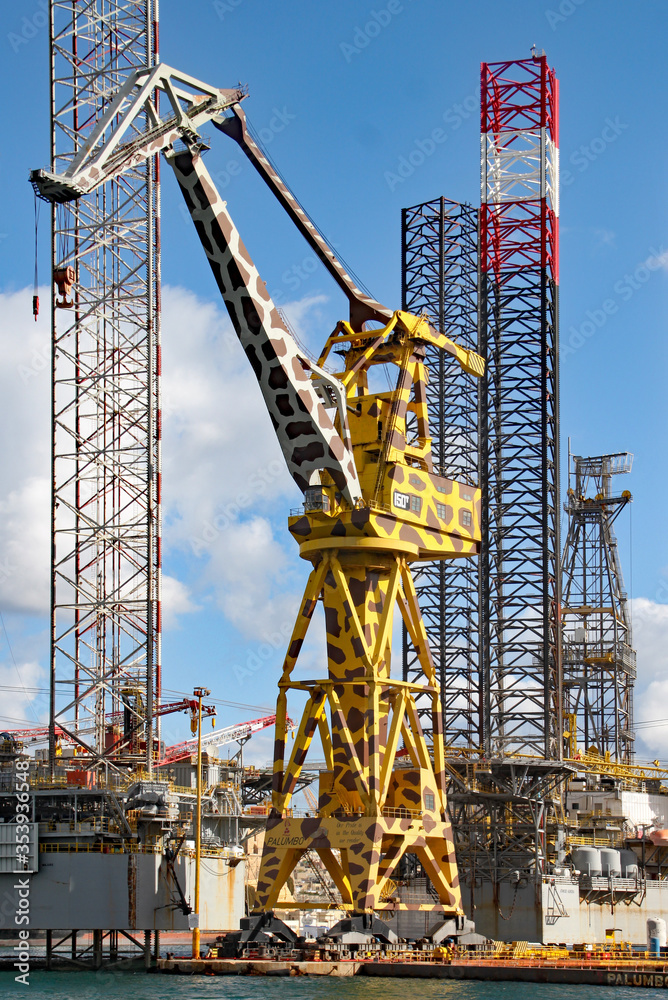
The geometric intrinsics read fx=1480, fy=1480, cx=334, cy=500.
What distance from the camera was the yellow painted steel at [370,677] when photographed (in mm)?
52062

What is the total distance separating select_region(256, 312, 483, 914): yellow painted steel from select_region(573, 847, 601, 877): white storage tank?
71.1 ft

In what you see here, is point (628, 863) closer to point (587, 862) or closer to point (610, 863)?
point (610, 863)

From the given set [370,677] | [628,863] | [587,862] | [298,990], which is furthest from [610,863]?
[298,990]

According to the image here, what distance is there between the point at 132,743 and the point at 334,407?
647 inches

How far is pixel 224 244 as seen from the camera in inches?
2094

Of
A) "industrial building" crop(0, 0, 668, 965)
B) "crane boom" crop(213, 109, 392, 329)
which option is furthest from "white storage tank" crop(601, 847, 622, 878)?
"crane boom" crop(213, 109, 392, 329)

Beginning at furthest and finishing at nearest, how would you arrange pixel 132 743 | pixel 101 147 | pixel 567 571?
pixel 567 571, pixel 132 743, pixel 101 147

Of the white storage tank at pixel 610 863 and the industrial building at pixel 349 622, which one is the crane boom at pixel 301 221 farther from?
the white storage tank at pixel 610 863

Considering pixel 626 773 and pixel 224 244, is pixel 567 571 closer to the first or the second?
pixel 626 773

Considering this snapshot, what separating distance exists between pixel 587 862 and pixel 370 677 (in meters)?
27.1

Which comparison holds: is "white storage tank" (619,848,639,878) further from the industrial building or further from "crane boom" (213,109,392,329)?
"crane boom" (213,109,392,329)

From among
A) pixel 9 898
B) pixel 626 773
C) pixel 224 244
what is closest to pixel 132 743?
pixel 9 898

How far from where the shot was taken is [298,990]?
44219 millimetres

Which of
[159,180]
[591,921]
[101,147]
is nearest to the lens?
[101,147]
